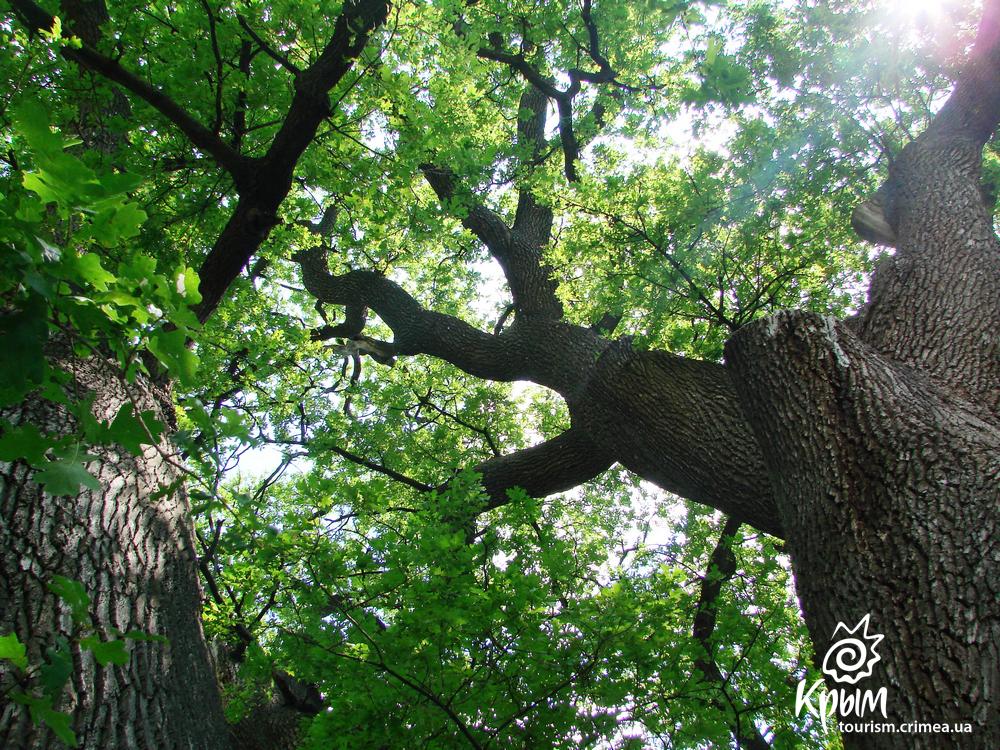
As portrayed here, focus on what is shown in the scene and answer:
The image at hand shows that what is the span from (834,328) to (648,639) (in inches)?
75.5

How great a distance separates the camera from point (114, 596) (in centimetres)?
223

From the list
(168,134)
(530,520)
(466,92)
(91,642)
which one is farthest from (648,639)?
(168,134)

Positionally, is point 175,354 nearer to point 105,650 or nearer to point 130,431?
point 130,431

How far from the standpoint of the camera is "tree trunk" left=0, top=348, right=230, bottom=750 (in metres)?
1.92

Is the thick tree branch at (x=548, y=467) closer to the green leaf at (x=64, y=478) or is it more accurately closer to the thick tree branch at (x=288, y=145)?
the thick tree branch at (x=288, y=145)

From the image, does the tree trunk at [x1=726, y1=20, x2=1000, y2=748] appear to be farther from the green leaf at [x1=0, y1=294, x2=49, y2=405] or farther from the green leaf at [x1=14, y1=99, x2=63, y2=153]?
the green leaf at [x1=14, y1=99, x2=63, y2=153]

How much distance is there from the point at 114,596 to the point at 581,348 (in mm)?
4134

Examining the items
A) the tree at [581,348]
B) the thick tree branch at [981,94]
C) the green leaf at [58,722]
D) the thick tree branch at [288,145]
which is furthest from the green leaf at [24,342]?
the thick tree branch at [981,94]

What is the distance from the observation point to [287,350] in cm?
803

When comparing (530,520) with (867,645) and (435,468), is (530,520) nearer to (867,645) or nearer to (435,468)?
(867,645)

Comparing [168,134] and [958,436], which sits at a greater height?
[168,134]

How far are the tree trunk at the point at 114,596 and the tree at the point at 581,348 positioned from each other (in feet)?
0.08

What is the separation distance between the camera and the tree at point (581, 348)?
2.32 m

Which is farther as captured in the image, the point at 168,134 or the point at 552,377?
the point at 552,377
